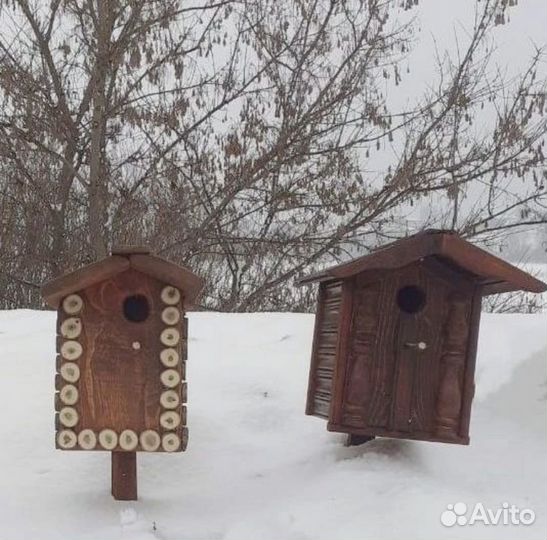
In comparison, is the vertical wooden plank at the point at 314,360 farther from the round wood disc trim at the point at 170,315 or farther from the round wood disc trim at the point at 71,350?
the round wood disc trim at the point at 71,350

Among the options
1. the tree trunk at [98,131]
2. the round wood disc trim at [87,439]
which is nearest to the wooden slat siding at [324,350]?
the round wood disc trim at [87,439]

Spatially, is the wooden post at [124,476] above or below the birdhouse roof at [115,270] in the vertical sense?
below

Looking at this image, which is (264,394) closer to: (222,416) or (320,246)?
(222,416)

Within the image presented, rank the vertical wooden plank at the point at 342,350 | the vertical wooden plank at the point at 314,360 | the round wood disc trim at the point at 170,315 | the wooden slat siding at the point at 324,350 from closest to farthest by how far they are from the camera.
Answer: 1. the round wood disc trim at the point at 170,315
2. the vertical wooden plank at the point at 342,350
3. the wooden slat siding at the point at 324,350
4. the vertical wooden plank at the point at 314,360

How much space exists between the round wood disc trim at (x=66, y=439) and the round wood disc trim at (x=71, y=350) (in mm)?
244

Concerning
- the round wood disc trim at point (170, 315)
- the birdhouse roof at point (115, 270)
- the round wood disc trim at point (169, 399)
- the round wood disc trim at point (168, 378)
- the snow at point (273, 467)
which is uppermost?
the birdhouse roof at point (115, 270)

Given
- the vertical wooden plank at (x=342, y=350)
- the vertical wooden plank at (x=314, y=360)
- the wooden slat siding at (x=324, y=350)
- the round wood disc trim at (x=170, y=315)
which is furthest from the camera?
the vertical wooden plank at (x=314, y=360)

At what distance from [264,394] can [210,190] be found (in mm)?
5337

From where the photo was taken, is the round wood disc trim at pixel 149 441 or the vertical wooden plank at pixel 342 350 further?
the vertical wooden plank at pixel 342 350

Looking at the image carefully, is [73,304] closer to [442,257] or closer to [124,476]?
[124,476]

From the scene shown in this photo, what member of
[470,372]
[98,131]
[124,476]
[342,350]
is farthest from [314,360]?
[98,131]

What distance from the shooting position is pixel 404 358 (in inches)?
115

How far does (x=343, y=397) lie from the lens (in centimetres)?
292

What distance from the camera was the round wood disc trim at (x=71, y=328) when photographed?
8.82 ft
